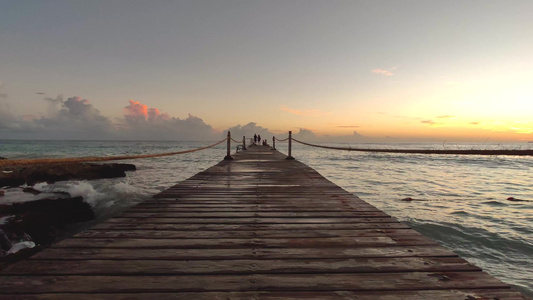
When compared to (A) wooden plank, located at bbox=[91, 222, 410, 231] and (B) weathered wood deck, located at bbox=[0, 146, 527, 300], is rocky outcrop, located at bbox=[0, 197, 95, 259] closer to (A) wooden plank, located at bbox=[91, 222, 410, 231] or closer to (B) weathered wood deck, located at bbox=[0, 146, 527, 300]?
(A) wooden plank, located at bbox=[91, 222, 410, 231]

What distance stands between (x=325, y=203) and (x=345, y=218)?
2.99 feet

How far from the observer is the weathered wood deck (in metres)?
1.85

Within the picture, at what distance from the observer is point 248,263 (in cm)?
226

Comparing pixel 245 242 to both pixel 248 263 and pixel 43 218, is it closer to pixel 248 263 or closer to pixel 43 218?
pixel 248 263

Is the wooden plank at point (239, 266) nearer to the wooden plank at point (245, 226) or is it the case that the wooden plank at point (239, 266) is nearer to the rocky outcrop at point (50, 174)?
the wooden plank at point (245, 226)

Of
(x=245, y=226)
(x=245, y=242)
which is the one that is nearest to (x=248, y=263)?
(x=245, y=242)

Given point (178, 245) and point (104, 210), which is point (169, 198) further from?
point (104, 210)

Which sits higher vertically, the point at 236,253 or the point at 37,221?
the point at 236,253

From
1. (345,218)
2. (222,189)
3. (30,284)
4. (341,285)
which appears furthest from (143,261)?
(222,189)

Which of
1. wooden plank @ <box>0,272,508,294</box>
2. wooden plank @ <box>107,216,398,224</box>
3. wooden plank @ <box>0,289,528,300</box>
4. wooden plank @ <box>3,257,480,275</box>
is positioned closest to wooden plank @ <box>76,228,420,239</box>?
wooden plank @ <box>107,216,398,224</box>

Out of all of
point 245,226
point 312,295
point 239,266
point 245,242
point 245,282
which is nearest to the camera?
point 312,295

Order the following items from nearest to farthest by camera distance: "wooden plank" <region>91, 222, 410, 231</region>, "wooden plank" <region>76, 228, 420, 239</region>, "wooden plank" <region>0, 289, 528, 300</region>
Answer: "wooden plank" <region>0, 289, 528, 300</region> → "wooden plank" <region>76, 228, 420, 239</region> → "wooden plank" <region>91, 222, 410, 231</region>

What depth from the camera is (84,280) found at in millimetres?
1958

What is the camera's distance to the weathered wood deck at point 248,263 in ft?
6.08
